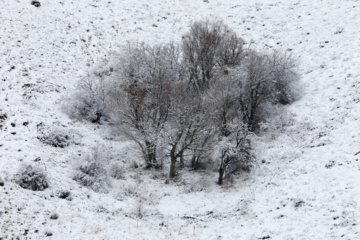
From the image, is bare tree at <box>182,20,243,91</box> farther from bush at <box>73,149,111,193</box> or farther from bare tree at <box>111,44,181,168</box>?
bush at <box>73,149,111,193</box>

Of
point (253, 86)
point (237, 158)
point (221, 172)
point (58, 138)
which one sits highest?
point (253, 86)

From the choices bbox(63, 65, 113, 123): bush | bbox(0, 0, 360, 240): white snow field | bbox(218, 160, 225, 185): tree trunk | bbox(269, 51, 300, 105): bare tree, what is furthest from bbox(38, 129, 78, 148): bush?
bbox(269, 51, 300, 105): bare tree

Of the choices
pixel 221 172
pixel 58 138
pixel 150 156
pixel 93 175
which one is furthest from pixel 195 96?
pixel 58 138

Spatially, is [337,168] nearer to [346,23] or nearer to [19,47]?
[346,23]

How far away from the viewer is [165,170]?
833 inches

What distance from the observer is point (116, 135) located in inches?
890

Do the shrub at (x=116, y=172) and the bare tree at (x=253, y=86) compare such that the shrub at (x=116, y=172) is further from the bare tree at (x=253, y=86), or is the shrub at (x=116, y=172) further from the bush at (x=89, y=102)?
the bare tree at (x=253, y=86)

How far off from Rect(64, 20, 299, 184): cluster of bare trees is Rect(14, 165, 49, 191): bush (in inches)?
234

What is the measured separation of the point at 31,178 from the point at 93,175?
3.38m

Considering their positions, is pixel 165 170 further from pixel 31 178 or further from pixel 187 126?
pixel 31 178

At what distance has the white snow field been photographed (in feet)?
46.6

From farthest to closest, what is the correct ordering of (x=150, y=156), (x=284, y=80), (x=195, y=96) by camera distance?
(x=284, y=80), (x=195, y=96), (x=150, y=156)

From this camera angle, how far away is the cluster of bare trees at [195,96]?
19781 mm

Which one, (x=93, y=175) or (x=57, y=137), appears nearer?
(x=93, y=175)
